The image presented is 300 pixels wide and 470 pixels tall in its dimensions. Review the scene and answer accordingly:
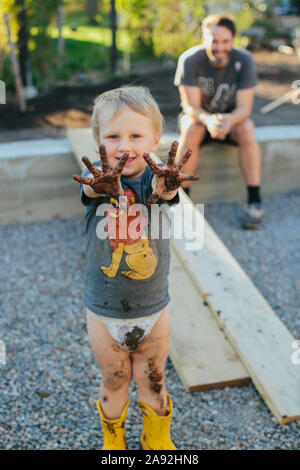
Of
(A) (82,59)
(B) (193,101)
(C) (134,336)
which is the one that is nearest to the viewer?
(C) (134,336)

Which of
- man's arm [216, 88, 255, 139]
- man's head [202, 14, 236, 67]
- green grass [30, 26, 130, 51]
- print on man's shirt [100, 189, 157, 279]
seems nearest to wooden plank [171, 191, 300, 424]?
print on man's shirt [100, 189, 157, 279]

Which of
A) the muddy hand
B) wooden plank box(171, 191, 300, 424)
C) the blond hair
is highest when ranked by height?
the blond hair

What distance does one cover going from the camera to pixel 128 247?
1.49m

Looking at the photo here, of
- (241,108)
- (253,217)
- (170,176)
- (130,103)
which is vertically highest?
(130,103)

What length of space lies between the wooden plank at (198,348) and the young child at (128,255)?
491mm

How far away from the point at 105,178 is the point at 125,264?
30 cm

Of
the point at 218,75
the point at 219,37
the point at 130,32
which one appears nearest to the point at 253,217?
the point at 218,75

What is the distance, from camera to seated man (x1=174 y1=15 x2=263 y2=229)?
3.48 meters

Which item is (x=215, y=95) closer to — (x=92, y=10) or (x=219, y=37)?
(x=219, y=37)

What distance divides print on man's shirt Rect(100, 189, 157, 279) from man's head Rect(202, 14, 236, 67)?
2.36 metres

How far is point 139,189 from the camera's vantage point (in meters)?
Result: 1.50

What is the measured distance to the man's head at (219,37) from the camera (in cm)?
341

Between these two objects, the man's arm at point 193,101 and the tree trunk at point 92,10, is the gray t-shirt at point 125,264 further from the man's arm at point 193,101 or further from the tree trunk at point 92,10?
the tree trunk at point 92,10

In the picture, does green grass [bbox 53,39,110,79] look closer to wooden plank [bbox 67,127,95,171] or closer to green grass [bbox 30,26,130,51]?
green grass [bbox 30,26,130,51]
